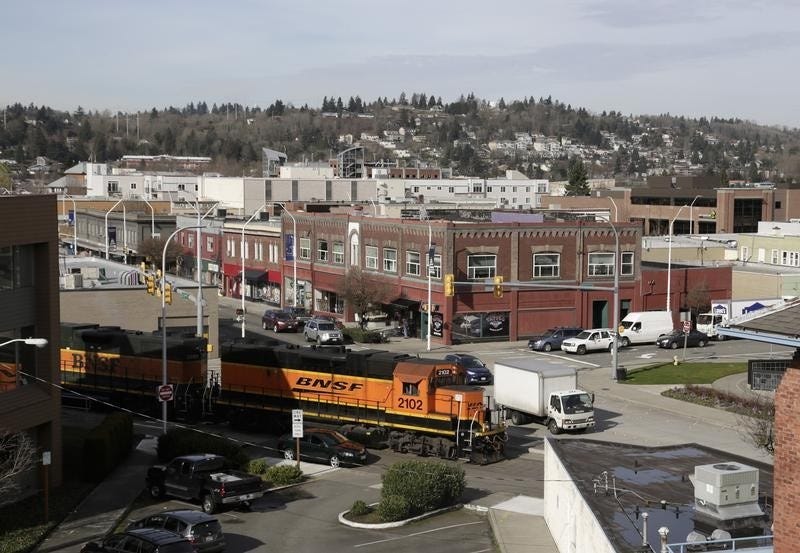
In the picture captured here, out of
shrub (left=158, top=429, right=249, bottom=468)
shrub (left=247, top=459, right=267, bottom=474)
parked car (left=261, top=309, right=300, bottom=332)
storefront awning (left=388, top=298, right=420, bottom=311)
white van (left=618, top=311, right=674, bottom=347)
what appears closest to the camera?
shrub (left=247, top=459, right=267, bottom=474)

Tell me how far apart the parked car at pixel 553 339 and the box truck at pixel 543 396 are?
20500 mm

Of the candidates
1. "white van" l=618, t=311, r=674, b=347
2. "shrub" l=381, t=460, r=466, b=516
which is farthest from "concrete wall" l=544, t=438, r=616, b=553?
"white van" l=618, t=311, r=674, b=347

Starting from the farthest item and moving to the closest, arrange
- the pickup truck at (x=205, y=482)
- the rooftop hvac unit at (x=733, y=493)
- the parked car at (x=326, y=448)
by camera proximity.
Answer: the parked car at (x=326, y=448) < the pickup truck at (x=205, y=482) < the rooftop hvac unit at (x=733, y=493)

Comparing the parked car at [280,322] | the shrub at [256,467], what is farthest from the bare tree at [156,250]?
the shrub at [256,467]

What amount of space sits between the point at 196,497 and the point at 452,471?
307 inches

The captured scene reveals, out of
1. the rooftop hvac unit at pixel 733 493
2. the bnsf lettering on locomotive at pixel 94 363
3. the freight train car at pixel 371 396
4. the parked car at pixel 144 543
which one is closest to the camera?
the rooftop hvac unit at pixel 733 493

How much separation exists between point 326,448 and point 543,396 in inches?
384

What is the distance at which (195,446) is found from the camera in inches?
1462

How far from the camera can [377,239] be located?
7650 cm

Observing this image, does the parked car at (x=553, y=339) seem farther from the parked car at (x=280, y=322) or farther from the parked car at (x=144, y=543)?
the parked car at (x=144, y=543)

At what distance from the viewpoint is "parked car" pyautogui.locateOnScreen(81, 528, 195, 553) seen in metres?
25.0

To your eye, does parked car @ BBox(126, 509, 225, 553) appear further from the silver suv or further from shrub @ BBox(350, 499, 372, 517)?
the silver suv

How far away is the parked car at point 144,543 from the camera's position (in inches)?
983

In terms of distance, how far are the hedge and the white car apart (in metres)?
31.8
